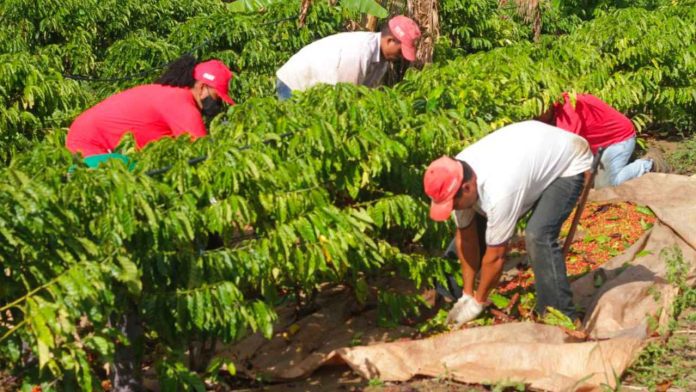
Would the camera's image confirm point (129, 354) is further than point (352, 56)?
No

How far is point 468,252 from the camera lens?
229 inches

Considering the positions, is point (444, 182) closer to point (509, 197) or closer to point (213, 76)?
point (509, 197)

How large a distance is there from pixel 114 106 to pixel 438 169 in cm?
196

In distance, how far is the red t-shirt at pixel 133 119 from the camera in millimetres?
6027

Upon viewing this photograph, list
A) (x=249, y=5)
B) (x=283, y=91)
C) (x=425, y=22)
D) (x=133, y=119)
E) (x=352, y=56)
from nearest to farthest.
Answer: (x=133, y=119) < (x=352, y=56) < (x=283, y=91) < (x=425, y=22) < (x=249, y=5)

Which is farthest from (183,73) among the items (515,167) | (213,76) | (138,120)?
(515,167)

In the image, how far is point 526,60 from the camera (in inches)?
307

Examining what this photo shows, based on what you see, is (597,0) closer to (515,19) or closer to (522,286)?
(515,19)

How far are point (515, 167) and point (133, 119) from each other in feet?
6.99

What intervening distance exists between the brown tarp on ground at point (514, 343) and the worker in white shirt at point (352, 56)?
59.4 inches

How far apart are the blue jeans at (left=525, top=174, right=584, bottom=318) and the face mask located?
1.97 meters

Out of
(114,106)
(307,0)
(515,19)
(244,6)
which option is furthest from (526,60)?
(515,19)

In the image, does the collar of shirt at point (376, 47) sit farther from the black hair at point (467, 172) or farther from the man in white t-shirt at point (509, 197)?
the black hair at point (467, 172)

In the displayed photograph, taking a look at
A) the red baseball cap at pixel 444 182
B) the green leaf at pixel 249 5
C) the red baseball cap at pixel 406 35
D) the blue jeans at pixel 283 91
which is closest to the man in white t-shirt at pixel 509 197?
the red baseball cap at pixel 444 182
